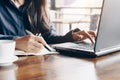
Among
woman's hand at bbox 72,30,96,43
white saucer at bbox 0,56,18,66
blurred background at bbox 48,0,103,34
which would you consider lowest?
blurred background at bbox 48,0,103,34

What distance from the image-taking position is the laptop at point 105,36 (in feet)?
3.09

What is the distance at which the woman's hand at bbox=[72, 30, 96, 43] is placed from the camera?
131 cm

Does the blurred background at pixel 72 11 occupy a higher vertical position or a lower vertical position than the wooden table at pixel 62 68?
lower

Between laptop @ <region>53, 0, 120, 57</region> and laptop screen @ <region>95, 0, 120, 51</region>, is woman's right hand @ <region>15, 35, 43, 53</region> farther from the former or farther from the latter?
laptop screen @ <region>95, 0, 120, 51</region>

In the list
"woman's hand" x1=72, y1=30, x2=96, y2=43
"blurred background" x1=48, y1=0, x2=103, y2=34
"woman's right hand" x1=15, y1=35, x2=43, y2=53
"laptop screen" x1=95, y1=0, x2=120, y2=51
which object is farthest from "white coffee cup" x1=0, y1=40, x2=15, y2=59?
"blurred background" x1=48, y1=0, x2=103, y2=34

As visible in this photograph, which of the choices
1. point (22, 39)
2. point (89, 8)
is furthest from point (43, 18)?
point (89, 8)

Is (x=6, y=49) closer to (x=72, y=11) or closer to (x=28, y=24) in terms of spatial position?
(x=28, y=24)

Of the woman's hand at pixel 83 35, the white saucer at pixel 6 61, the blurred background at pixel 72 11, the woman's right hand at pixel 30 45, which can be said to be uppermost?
the white saucer at pixel 6 61

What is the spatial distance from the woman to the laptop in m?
0.17

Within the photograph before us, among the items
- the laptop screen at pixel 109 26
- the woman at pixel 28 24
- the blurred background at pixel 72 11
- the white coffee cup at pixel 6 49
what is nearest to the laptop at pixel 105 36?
the laptop screen at pixel 109 26

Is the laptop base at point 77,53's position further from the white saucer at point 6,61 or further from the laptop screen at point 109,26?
the white saucer at point 6,61

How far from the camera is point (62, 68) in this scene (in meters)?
0.86

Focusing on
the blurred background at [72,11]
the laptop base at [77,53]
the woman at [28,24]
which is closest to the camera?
the laptop base at [77,53]

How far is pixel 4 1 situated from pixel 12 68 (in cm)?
→ 81
